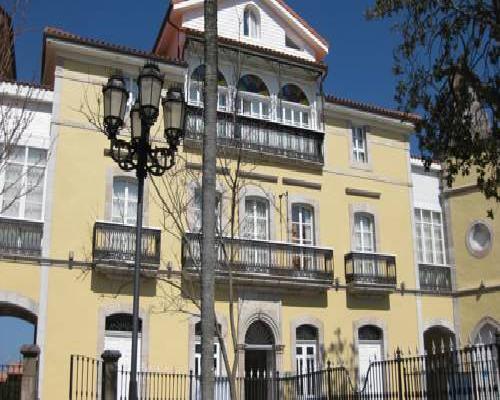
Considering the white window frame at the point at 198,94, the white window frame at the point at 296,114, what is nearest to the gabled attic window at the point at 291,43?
the white window frame at the point at 296,114

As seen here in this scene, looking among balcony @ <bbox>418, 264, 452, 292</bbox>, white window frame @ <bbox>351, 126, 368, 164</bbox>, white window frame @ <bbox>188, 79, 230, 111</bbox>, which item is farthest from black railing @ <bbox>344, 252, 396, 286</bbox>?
white window frame @ <bbox>188, 79, 230, 111</bbox>

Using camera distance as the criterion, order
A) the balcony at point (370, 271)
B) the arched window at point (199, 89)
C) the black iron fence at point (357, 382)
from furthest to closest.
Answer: the balcony at point (370, 271) → the arched window at point (199, 89) → the black iron fence at point (357, 382)

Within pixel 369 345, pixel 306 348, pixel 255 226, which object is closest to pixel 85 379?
pixel 255 226

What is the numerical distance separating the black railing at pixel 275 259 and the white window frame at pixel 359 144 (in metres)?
4.44

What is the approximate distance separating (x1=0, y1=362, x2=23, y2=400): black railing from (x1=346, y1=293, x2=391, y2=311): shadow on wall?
11322mm

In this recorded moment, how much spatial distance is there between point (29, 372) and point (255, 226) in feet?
34.9

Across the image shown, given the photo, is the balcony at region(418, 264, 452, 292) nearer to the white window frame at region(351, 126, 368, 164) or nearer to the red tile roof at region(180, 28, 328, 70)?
the white window frame at region(351, 126, 368, 164)

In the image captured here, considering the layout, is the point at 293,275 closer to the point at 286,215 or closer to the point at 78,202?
the point at 286,215

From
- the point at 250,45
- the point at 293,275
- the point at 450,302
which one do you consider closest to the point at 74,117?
the point at 250,45

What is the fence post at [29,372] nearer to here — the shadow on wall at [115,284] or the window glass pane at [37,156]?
the shadow on wall at [115,284]

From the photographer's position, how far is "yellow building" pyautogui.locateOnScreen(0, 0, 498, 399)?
18.9 meters

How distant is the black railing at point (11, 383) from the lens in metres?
14.8

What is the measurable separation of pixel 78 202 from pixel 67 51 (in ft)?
14.6

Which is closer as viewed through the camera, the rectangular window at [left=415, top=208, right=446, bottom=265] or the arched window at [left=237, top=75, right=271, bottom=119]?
the arched window at [left=237, top=75, right=271, bottom=119]
